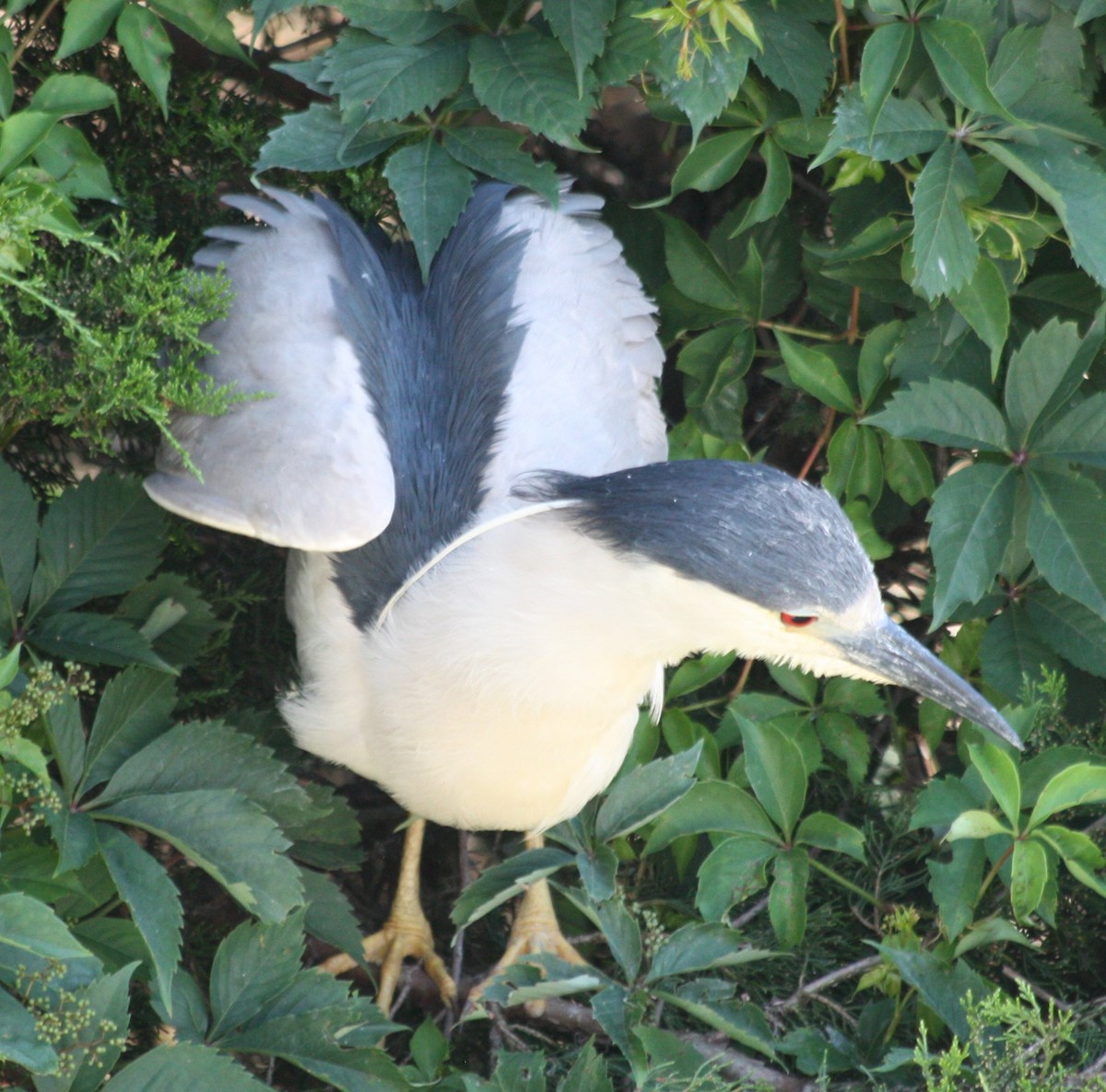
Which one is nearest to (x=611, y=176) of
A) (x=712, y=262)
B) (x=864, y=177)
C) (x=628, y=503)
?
(x=712, y=262)

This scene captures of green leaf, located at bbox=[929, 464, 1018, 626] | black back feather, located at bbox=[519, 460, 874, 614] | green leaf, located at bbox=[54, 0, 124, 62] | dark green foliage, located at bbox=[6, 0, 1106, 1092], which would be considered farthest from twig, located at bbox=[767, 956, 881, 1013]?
green leaf, located at bbox=[54, 0, 124, 62]

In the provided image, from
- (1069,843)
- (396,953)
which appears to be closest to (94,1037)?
(396,953)

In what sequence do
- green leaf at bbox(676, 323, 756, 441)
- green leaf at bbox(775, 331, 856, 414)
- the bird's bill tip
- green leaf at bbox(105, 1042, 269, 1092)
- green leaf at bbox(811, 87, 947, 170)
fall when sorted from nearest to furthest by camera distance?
green leaf at bbox(105, 1042, 269, 1092) < the bird's bill tip < green leaf at bbox(811, 87, 947, 170) < green leaf at bbox(775, 331, 856, 414) < green leaf at bbox(676, 323, 756, 441)

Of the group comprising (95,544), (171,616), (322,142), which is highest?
(322,142)

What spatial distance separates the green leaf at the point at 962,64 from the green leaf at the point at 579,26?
337 mm

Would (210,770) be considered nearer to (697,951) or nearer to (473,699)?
(473,699)

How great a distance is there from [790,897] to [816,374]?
0.63 m

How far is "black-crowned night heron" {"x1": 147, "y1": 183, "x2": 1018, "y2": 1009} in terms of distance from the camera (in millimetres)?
1254

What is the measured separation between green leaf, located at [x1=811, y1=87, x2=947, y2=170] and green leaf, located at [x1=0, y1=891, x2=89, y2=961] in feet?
3.39

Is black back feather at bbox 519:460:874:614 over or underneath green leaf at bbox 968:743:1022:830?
over

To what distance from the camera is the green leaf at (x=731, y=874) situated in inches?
56.7

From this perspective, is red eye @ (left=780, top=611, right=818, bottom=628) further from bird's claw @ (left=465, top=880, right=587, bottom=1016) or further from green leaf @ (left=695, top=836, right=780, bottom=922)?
bird's claw @ (left=465, top=880, right=587, bottom=1016)

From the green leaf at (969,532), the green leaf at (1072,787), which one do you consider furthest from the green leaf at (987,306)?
the green leaf at (1072,787)

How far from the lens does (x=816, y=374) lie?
1.62m
